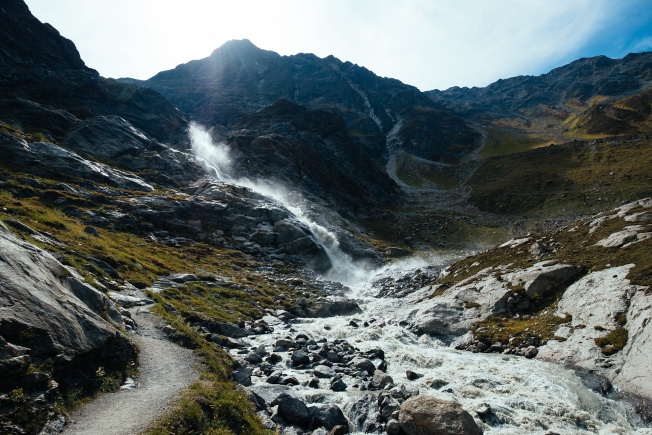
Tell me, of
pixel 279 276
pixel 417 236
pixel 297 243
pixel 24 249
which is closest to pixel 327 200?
pixel 417 236

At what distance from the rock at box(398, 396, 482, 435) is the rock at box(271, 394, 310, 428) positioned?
442 centimetres

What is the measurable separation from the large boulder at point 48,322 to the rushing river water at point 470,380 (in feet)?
30.1

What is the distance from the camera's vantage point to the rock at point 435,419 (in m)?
14.7

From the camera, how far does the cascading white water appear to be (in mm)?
71125

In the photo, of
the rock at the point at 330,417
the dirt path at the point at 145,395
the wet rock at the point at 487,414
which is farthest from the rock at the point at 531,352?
the dirt path at the point at 145,395

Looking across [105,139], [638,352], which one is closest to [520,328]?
[638,352]

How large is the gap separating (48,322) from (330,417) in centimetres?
1227

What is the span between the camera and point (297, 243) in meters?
70.5

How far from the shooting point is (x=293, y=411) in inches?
675

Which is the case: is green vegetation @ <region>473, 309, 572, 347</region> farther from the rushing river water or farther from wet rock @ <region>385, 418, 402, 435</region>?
wet rock @ <region>385, 418, 402, 435</region>

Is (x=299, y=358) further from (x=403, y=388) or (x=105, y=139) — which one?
(x=105, y=139)

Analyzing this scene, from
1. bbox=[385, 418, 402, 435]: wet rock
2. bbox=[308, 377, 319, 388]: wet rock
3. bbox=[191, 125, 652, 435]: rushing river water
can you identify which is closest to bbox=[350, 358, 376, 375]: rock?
bbox=[191, 125, 652, 435]: rushing river water

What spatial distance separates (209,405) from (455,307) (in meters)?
26.3

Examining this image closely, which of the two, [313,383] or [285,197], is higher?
[285,197]
